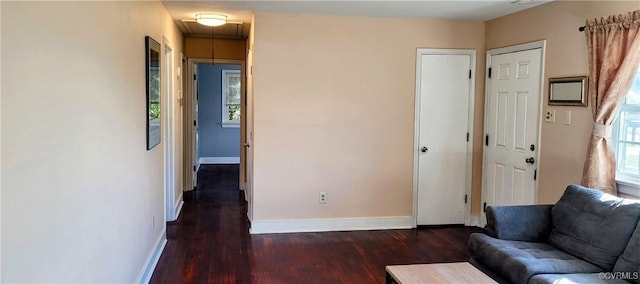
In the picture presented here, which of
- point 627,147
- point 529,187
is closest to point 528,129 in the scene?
point 529,187

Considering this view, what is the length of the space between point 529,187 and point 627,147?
1058mm

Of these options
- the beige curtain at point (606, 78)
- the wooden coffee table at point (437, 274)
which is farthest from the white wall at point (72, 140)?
the beige curtain at point (606, 78)

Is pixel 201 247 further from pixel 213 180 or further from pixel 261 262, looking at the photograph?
pixel 213 180

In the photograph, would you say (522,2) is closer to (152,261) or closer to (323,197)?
(323,197)

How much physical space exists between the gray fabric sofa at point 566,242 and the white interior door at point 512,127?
41.7 inches

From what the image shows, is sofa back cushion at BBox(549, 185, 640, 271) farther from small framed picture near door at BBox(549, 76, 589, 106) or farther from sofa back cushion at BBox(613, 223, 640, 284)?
small framed picture near door at BBox(549, 76, 589, 106)

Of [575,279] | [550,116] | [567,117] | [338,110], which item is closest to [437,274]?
[575,279]

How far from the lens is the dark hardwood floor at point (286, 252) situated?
3.70m

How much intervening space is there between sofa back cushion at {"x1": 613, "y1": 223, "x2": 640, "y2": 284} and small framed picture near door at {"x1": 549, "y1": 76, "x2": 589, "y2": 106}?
1.33 metres

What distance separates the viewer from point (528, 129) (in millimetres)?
4344

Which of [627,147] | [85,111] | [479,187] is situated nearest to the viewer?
[85,111]

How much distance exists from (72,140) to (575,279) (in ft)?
8.38

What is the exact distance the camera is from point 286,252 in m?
4.27

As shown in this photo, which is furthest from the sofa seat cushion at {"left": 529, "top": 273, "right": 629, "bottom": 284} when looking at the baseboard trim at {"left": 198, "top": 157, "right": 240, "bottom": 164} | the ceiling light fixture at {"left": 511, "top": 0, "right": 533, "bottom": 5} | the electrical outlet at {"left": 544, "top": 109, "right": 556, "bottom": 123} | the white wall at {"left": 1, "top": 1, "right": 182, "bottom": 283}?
the baseboard trim at {"left": 198, "top": 157, "right": 240, "bottom": 164}
